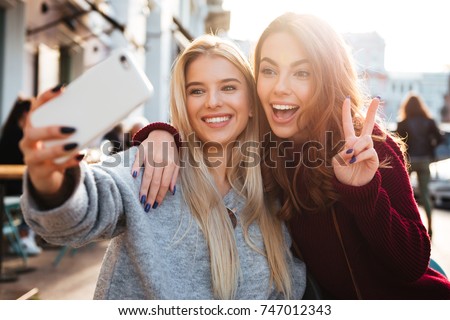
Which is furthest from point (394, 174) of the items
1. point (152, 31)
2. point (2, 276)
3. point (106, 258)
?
point (152, 31)

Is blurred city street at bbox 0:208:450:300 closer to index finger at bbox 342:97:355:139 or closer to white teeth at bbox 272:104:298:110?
white teeth at bbox 272:104:298:110

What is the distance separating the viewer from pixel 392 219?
1920 mm

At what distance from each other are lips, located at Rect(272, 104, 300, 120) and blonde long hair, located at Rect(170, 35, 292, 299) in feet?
0.35

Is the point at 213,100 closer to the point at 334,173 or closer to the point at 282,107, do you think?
the point at 282,107

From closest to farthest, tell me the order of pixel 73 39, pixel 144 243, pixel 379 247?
pixel 144 243
pixel 379 247
pixel 73 39

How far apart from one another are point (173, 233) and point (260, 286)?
1.23 ft

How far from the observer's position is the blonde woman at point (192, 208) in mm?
1385

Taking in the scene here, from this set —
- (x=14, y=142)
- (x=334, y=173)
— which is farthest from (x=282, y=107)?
(x=14, y=142)

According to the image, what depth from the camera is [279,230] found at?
2.08 m

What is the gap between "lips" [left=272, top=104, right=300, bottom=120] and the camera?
7.20 ft

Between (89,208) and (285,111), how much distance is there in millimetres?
1002

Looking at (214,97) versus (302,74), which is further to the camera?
(302,74)

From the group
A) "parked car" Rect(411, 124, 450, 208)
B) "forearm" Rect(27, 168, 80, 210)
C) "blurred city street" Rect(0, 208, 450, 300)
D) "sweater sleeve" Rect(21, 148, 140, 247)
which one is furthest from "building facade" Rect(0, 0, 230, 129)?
"parked car" Rect(411, 124, 450, 208)

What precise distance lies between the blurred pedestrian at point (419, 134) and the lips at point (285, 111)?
18.2 feet
